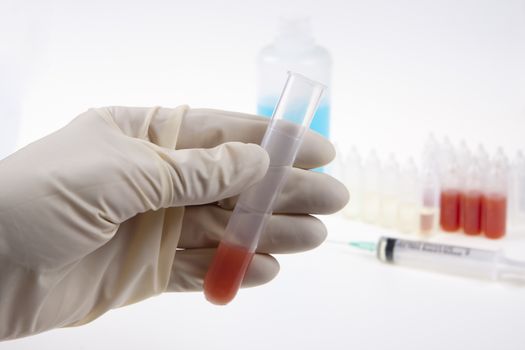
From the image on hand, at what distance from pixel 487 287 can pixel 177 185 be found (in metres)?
1.01

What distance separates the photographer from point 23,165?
4.17 feet

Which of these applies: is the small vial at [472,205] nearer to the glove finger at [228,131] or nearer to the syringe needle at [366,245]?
the syringe needle at [366,245]

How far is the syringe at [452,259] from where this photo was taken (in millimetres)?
1903

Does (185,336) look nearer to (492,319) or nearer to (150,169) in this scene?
(150,169)

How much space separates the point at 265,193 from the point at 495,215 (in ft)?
3.94

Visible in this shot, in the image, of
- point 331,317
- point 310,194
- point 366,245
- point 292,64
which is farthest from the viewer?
point 292,64

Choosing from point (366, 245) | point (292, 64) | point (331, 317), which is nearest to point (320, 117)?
point (292, 64)

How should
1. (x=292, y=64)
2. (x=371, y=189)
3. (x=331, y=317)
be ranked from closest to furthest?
(x=331, y=317), (x=371, y=189), (x=292, y=64)

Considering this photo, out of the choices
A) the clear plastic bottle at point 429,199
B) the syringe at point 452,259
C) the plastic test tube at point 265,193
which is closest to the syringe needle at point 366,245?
the syringe at point 452,259


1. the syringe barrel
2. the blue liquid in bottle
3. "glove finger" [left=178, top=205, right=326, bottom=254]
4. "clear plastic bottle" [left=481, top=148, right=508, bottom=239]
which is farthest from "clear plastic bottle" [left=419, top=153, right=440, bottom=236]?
"glove finger" [left=178, top=205, right=326, bottom=254]

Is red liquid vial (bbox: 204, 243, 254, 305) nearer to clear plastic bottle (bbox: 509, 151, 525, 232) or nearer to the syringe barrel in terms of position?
the syringe barrel

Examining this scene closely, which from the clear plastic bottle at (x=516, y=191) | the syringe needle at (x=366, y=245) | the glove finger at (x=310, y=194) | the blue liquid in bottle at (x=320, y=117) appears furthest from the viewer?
the blue liquid in bottle at (x=320, y=117)

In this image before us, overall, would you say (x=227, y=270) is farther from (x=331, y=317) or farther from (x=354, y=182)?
(x=354, y=182)

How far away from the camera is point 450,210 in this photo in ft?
7.66
